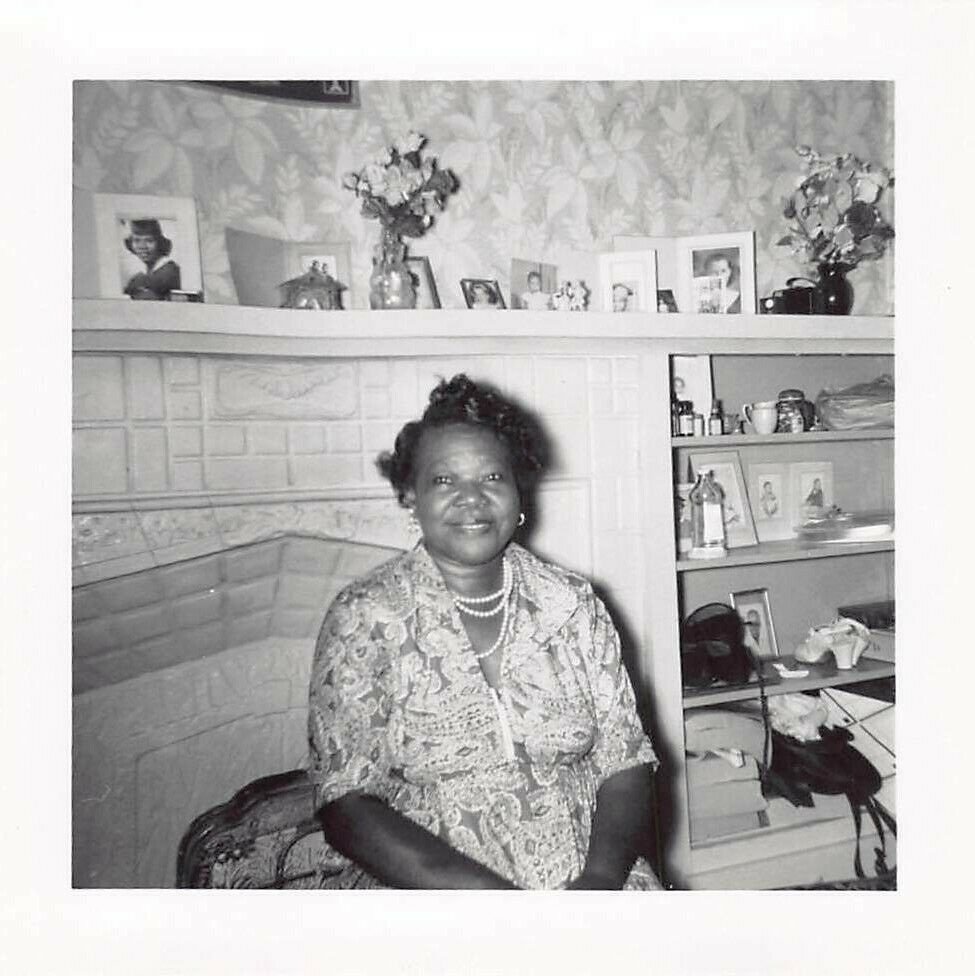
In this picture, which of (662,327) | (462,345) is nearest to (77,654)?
(462,345)

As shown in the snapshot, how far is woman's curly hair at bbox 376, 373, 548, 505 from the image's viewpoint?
131 centimetres

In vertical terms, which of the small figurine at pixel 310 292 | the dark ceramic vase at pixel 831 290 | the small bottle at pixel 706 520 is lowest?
the small bottle at pixel 706 520

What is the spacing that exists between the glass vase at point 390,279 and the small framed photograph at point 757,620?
3.84ft

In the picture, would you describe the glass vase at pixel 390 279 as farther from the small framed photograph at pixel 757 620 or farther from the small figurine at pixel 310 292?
the small framed photograph at pixel 757 620

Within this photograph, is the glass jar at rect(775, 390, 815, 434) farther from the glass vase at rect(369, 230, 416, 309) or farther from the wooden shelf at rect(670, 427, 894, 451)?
the glass vase at rect(369, 230, 416, 309)

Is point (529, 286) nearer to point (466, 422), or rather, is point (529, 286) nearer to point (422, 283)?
point (422, 283)

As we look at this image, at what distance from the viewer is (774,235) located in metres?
1.84

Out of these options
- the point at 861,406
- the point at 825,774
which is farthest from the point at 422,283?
the point at 825,774

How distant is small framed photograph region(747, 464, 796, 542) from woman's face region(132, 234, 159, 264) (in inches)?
59.3

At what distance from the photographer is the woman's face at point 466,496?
4.15 feet

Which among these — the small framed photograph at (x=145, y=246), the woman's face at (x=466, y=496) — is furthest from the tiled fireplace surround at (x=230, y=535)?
the woman's face at (x=466, y=496)

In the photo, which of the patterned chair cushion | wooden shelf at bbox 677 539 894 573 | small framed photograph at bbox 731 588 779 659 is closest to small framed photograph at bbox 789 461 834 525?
wooden shelf at bbox 677 539 894 573

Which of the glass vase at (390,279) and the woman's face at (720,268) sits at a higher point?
the woman's face at (720,268)
